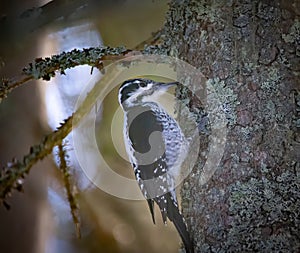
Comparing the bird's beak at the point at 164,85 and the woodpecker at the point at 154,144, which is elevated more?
the bird's beak at the point at 164,85

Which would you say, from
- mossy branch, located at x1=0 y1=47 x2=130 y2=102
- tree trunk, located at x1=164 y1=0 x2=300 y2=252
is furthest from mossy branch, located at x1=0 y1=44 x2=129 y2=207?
tree trunk, located at x1=164 y1=0 x2=300 y2=252

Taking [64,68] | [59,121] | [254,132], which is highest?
[64,68]

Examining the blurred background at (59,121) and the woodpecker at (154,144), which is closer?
the woodpecker at (154,144)

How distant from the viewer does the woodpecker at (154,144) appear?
2.89 ft

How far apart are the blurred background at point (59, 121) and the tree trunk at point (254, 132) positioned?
0.25m

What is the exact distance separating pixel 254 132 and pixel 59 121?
22.3 inches

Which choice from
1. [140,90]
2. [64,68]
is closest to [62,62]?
[64,68]

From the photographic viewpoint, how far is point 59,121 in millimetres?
1202

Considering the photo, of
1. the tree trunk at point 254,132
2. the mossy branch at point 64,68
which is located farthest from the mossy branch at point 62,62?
the tree trunk at point 254,132

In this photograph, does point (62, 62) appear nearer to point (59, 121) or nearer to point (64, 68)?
point (64, 68)

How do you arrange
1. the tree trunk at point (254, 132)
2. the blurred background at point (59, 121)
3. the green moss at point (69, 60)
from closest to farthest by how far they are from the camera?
the tree trunk at point (254, 132) → the green moss at point (69, 60) → the blurred background at point (59, 121)

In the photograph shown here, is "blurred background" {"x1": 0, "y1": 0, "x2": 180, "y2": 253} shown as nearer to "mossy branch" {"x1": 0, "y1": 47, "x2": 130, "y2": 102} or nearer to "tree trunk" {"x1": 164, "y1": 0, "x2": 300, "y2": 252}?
"mossy branch" {"x1": 0, "y1": 47, "x2": 130, "y2": 102}

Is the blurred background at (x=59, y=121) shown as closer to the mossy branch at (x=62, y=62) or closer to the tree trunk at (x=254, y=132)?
the mossy branch at (x=62, y=62)

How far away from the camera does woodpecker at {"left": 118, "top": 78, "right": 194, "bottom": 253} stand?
0.88 meters
